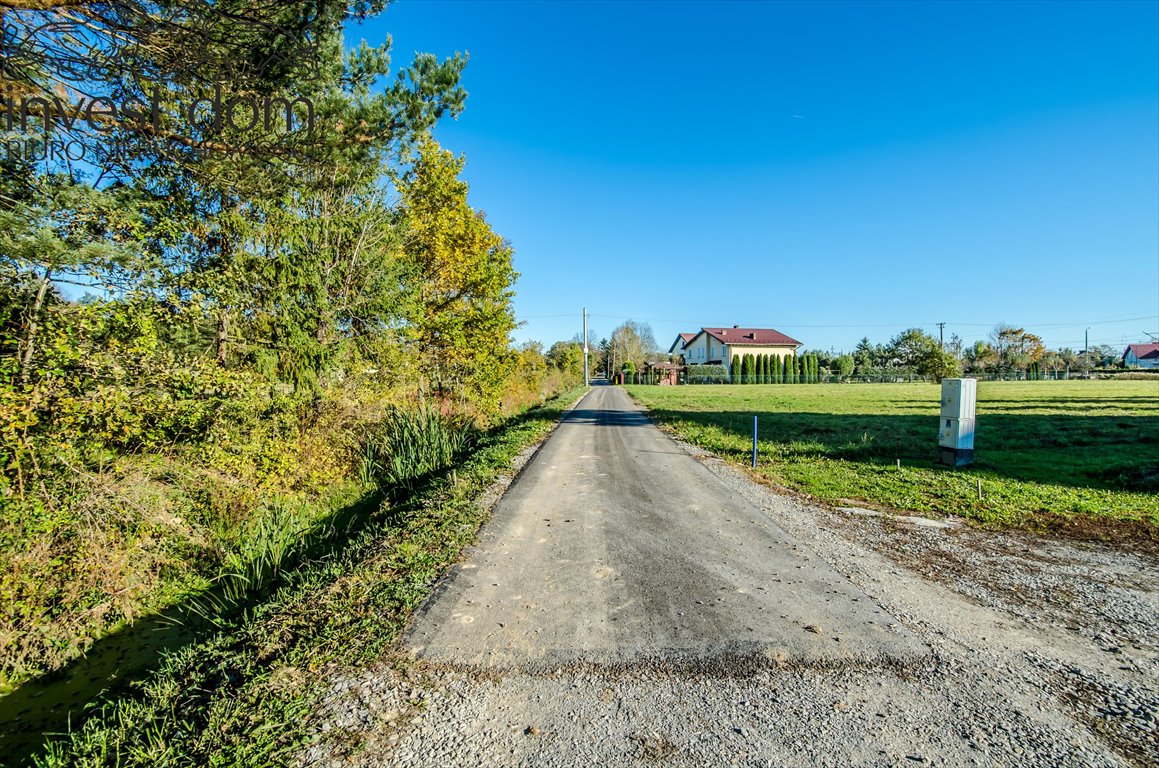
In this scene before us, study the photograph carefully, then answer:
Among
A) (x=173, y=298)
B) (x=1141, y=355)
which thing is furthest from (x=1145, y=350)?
Answer: (x=173, y=298)

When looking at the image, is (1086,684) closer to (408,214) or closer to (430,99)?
(430,99)

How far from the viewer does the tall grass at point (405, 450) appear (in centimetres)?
941

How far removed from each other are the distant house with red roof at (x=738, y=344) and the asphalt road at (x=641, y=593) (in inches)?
2435

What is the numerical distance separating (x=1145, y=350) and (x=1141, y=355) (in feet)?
5.42

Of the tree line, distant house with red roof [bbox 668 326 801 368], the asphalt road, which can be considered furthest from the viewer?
distant house with red roof [bbox 668 326 801 368]

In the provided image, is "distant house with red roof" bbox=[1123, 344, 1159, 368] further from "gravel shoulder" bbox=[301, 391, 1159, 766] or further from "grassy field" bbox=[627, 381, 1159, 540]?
"gravel shoulder" bbox=[301, 391, 1159, 766]

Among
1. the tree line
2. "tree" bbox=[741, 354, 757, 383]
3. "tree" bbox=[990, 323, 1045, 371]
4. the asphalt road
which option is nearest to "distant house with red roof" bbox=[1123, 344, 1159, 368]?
"tree" bbox=[990, 323, 1045, 371]

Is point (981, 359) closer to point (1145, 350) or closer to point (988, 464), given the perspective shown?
point (1145, 350)

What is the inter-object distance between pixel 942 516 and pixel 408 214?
14.5m

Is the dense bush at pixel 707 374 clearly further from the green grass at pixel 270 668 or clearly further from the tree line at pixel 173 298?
the green grass at pixel 270 668

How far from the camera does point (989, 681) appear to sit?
2916 mm

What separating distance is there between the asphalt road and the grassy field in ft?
9.72

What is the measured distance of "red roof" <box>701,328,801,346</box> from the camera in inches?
2657

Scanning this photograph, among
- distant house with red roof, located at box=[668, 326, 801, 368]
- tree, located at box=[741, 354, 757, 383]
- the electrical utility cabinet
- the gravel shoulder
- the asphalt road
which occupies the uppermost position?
distant house with red roof, located at box=[668, 326, 801, 368]
